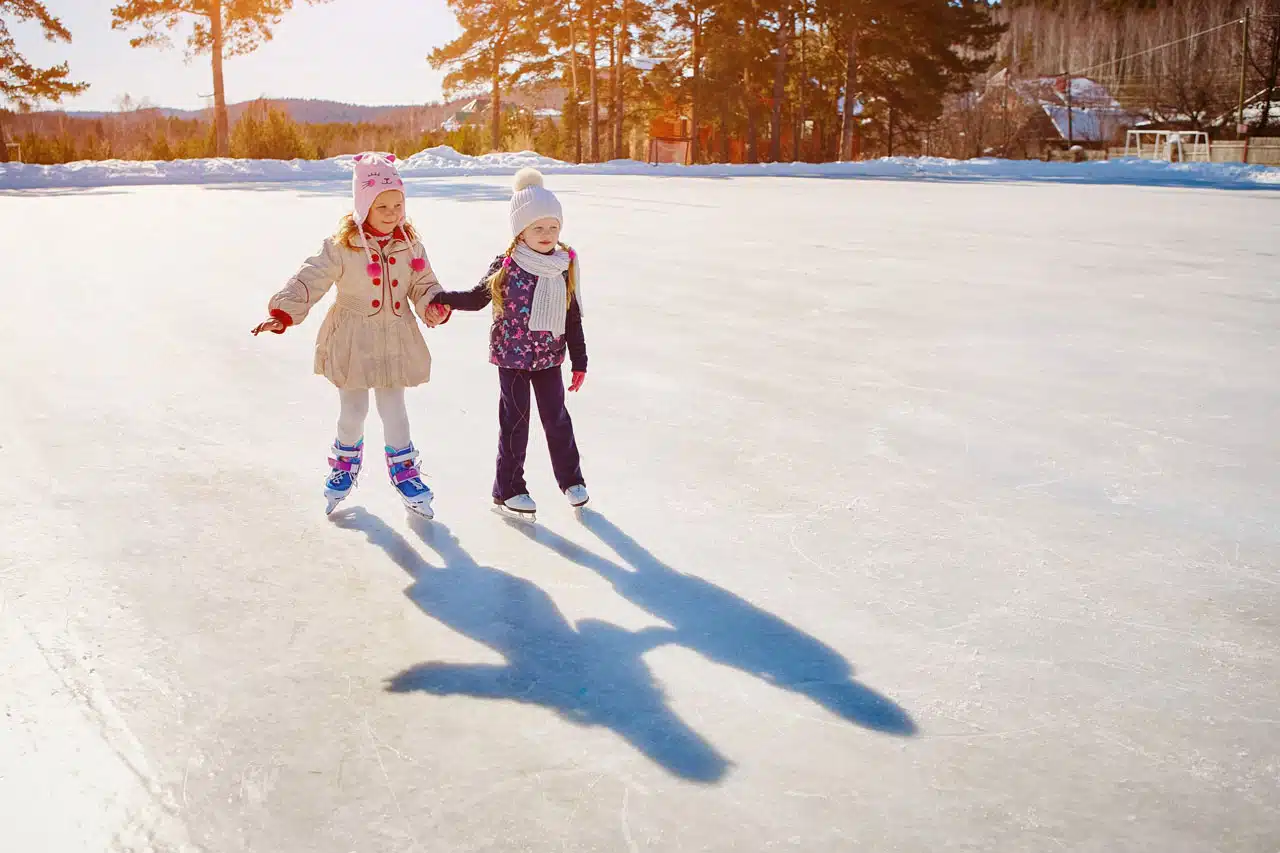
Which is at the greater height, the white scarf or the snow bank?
the snow bank

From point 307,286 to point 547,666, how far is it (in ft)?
4.70

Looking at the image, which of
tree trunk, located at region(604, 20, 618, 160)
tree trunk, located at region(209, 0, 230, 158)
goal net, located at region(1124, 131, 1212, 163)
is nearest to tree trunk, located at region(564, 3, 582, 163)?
tree trunk, located at region(604, 20, 618, 160)

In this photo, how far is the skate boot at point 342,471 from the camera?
3453mm

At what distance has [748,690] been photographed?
2363 millimetres

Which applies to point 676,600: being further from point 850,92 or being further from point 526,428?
point 850,92

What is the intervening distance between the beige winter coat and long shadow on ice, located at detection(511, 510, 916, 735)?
70 centimetres

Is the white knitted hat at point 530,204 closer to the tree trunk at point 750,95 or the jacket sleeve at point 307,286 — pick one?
the jacket sleeve at point 307,286

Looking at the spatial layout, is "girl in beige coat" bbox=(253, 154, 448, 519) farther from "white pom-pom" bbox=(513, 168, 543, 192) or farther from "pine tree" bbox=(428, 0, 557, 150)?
"pine tree" bbox=(428, 0, 557, 150)

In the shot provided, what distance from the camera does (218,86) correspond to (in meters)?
28.9

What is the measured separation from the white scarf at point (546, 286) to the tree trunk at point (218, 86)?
26.6 meters

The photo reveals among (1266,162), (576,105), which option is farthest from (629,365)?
(576,105)

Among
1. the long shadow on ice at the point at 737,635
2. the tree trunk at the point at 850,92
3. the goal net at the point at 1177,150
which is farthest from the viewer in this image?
the tree trunk at the point at 850,92

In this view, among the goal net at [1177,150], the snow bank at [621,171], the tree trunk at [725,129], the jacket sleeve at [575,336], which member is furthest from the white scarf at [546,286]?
the tree trunk at [725,129]

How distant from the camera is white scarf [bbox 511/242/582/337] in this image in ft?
10.8
